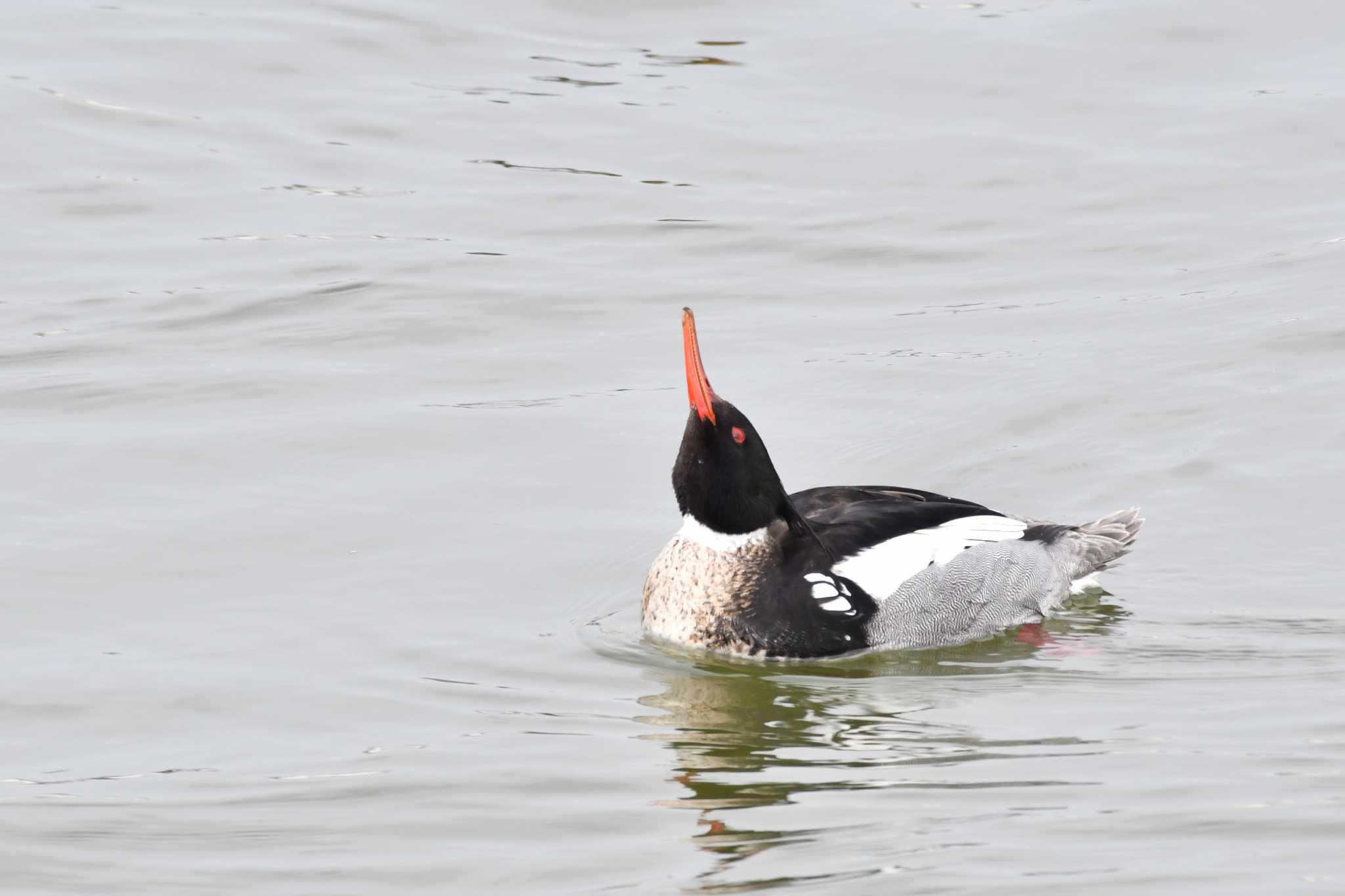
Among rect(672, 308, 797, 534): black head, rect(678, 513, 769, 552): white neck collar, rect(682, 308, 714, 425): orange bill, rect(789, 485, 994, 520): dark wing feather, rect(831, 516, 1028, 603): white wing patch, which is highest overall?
rect(682, 308, 714, 425): orange bill

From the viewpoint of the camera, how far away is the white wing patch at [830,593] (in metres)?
8.82

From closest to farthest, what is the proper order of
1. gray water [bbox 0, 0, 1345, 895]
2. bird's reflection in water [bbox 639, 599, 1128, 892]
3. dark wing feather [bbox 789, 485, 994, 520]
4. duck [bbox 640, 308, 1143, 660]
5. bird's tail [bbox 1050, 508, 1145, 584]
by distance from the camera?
gray water [bbox 0, 0, 1345, 895], bird's reflection in water [bbox 639, 599, 1128, 892], duck [bbox 640, 308, 1143, 660], dark wing feather [bbox 789, 485, 994, 520], bird's tail [bbox 1050, 508, 1145, 584]

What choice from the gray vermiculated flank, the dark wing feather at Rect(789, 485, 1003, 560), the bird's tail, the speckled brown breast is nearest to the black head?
the speckled brown breast

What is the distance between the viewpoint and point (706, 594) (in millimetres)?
8852

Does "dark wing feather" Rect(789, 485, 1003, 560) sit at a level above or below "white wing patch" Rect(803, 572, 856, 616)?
above

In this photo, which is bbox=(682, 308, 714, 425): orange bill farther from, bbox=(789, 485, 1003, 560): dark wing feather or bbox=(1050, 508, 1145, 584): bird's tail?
bbox=(1050, 508, 1145, 584): bird's tail

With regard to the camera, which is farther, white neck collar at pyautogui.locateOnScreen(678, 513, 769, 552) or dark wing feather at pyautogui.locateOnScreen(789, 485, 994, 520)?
dark wing feather at pyautogui.locateOnScreen(789, 485, 994, 520)

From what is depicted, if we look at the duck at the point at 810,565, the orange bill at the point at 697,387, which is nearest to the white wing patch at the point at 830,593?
the duck at the point at 810,565

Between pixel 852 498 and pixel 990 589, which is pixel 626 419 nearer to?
pixel 852 498

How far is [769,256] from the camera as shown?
48.6ft

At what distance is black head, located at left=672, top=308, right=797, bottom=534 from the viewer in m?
8.64

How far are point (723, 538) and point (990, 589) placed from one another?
1.35 meters

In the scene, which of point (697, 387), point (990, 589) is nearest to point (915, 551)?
point (990, 589)

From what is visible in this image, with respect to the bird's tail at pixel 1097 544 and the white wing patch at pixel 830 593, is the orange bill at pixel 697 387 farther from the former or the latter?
the bird's tail at pixel 1097 544
